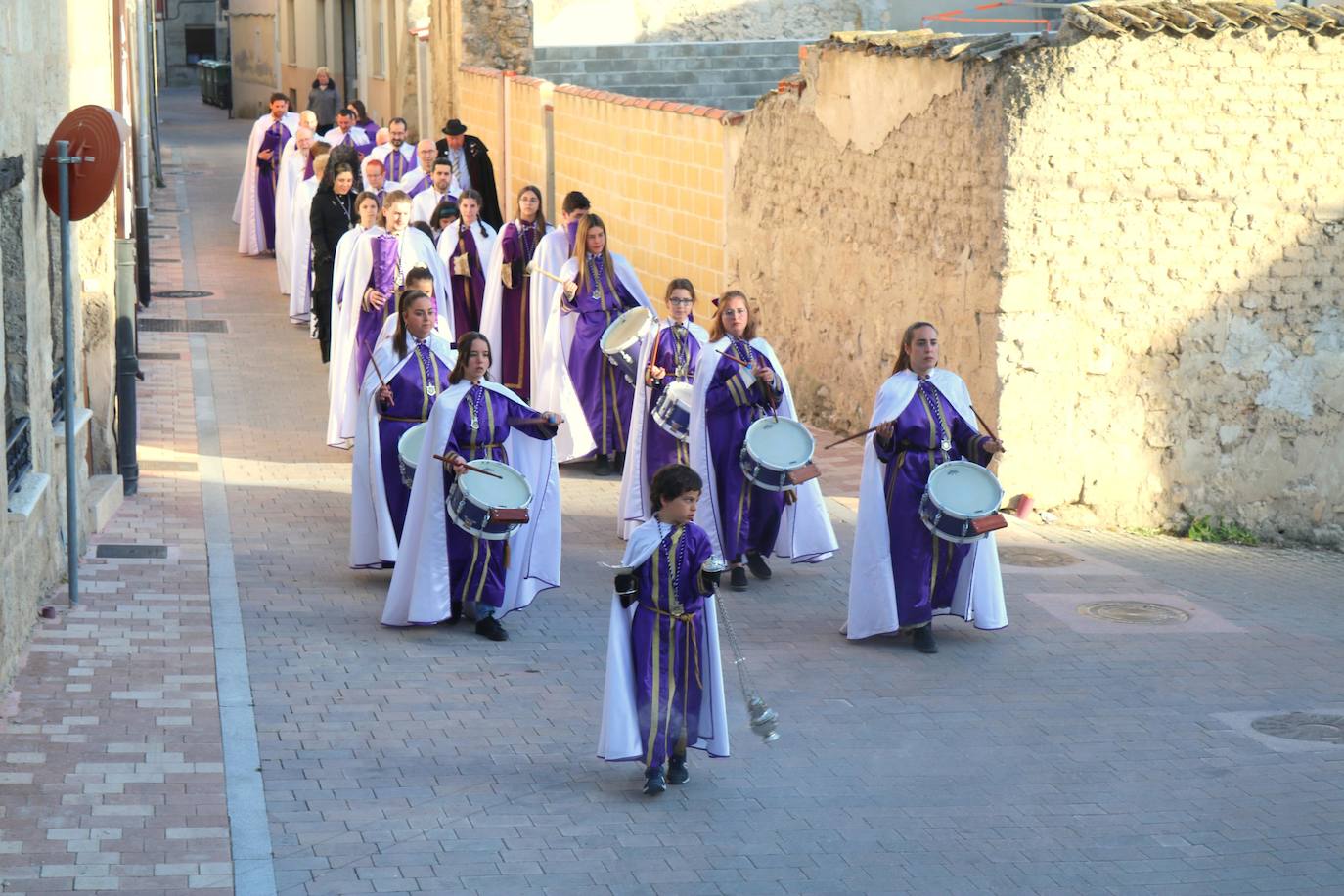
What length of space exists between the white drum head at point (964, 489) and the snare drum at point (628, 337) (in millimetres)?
3487

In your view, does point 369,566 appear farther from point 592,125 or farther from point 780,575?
point 592,125

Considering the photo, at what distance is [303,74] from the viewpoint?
4453 centimetres

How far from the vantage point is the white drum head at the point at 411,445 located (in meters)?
11.0

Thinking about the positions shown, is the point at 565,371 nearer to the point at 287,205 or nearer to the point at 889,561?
the point at 889,561

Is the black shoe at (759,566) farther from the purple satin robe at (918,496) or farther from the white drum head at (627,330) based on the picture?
the white drum head at (627,330)

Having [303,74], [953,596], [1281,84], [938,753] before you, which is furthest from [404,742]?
[303,74]

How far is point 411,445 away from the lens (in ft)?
36.4

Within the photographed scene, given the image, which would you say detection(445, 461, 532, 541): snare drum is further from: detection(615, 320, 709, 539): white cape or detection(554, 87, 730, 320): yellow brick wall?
detection(554, 87, 730, 320): yellow brick wall

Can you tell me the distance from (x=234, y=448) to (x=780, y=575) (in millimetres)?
5167

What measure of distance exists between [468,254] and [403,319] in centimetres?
531

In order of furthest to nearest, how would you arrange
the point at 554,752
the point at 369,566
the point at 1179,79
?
1. the point at 1179,79
2. the point at 369,566
3. the point at 554,752

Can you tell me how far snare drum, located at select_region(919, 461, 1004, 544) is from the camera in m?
10.3

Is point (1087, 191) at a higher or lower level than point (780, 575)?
higher

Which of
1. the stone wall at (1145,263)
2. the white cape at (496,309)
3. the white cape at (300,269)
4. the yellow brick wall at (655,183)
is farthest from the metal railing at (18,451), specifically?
the white cape at (300,269)
